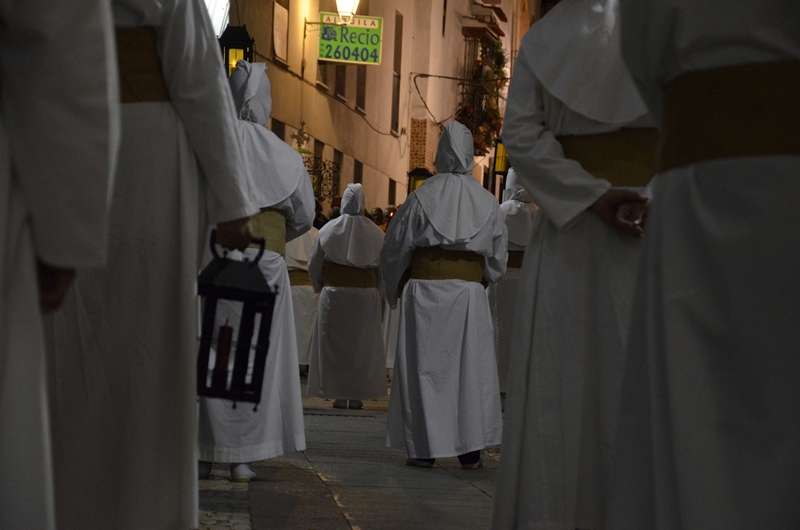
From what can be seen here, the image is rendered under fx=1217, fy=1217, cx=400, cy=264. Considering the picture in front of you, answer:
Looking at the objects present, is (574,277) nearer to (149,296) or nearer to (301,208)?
(149,296)

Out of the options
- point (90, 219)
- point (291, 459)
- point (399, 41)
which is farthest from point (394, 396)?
point (399, 41)

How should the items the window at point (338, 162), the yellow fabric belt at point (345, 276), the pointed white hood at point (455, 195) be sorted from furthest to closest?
the window at point (338, 162), the yellow fabric belt at point (345, 276), the pointed white hood at point (455, 195)

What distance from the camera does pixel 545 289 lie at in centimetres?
432

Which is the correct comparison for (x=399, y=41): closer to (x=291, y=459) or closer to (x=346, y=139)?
(x=346, y=139)

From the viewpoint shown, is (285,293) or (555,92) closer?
(555,92)

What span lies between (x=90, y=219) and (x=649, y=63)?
4.55ft

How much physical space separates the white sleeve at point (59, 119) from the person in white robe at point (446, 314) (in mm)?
5560

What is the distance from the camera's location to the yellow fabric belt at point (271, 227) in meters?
6.58

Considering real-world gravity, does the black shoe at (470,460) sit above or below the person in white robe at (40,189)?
below

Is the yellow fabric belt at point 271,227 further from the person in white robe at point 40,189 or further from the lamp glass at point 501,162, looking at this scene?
the lamp glass at point 501,162

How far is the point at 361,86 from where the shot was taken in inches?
1150

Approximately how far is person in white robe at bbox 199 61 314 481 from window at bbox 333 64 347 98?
782 inches

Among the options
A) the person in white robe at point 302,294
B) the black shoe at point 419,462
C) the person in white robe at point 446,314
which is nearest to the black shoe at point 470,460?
the person in white robe at point 446,314

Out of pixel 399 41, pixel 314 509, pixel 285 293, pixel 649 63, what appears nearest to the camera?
pixel 649 63
